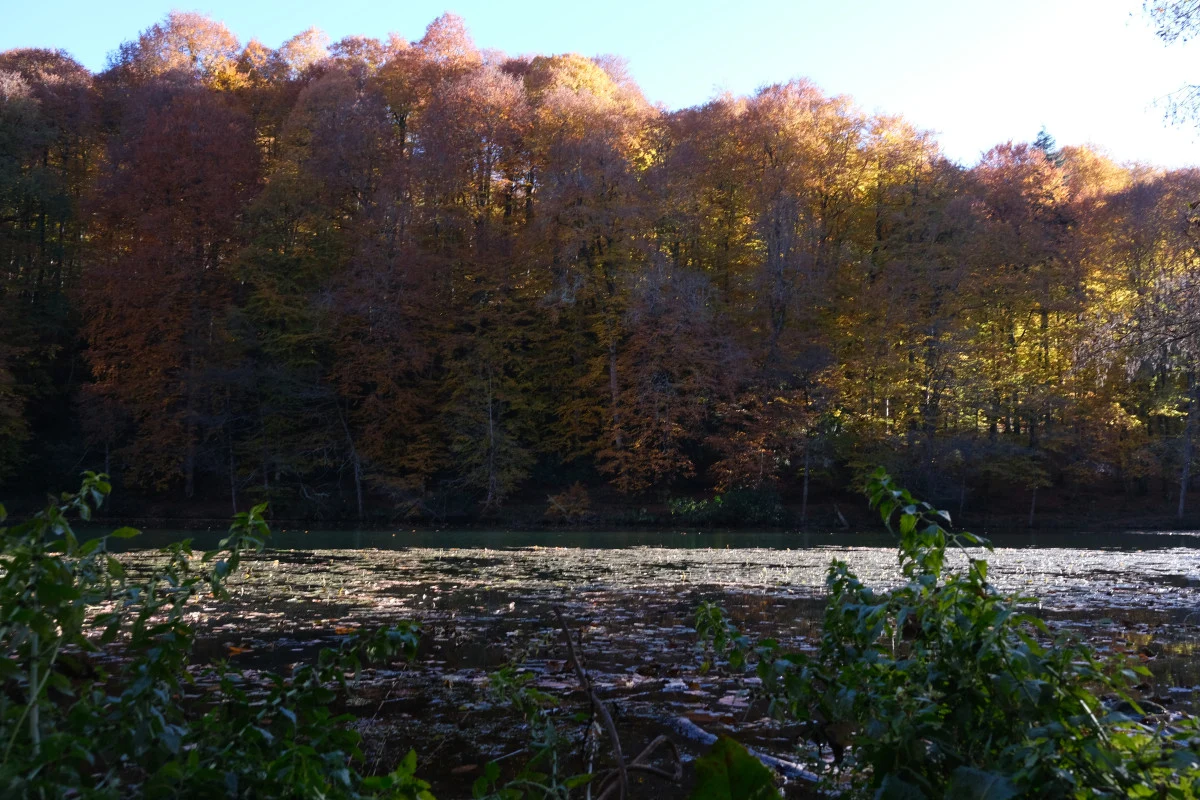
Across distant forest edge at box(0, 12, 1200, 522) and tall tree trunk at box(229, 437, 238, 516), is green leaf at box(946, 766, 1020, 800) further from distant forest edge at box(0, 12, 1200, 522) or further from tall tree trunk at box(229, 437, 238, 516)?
tall tree trunk at box(229, 437, 238, 516)

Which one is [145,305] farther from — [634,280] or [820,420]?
[820,420]

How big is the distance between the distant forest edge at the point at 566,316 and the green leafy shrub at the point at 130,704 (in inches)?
939

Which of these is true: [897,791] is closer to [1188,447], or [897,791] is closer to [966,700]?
[966,700]

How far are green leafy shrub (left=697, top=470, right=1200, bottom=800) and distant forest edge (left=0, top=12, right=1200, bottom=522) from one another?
23707 millimetres

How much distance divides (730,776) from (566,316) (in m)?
28.6

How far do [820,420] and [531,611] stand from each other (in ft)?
68.5

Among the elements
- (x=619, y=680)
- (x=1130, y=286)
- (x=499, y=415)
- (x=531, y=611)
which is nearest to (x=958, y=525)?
(x=1130, y=286)

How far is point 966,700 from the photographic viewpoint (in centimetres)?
171

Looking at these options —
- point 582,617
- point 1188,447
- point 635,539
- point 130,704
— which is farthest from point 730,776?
point 1188,447

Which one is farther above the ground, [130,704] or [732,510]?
[130,704]

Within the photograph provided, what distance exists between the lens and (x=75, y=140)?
34844mm

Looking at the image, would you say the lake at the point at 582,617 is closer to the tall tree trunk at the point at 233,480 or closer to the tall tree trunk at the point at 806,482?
the tall tree trunk at the point at 806,482

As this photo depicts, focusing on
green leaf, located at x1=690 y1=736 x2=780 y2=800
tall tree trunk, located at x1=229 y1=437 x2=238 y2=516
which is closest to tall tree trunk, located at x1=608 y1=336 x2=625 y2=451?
tall tree trunk, located at x1=229 y1=437 x2=238 y2=516

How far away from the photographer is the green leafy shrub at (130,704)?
1.44m
